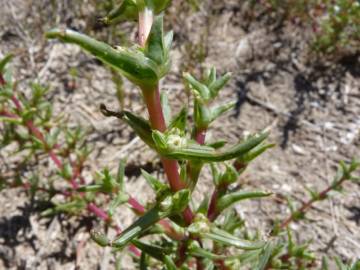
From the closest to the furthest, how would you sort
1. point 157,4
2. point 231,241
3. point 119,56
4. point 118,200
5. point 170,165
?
1. point 119,56
2. point 157,4
3. point 170,165
4. point 231,241
5. point 118,200

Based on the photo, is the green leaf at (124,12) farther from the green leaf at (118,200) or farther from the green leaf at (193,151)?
the green leaf at (118,200)

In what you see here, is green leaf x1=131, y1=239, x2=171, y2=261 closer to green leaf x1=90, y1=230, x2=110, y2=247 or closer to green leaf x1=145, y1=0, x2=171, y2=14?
green leaf x1=90, y1=230, x2=110, y2=247

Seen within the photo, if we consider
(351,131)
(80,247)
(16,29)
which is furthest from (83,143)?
(351,131)

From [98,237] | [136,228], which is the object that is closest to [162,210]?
[136,228]

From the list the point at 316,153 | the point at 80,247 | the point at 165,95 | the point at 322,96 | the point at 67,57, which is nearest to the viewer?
the point at 165,95

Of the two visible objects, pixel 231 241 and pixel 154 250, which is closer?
pixel 231 241

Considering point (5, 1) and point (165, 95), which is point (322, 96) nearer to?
point (165, 95)

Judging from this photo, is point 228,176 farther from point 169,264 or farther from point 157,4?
point 157,4
